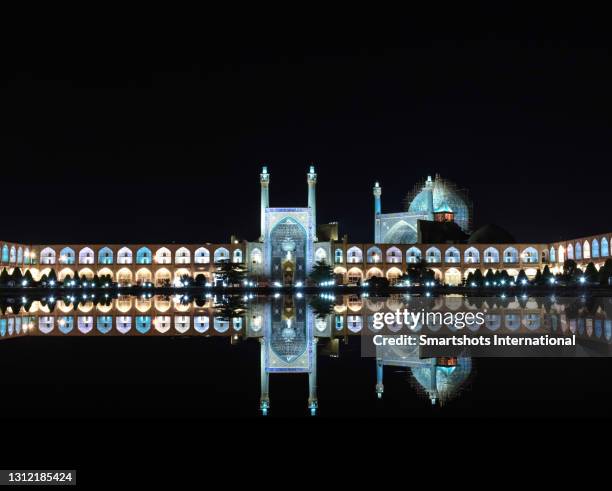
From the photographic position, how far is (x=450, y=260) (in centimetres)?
4600

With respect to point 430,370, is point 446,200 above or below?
above

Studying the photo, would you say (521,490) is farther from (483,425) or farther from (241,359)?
(241,359)

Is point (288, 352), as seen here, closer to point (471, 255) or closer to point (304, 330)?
point (304, 330)

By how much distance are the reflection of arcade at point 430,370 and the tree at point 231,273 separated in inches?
1247

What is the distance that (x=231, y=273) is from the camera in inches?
1551

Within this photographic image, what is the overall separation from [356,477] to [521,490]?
0.73 meters

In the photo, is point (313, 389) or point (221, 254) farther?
point (221, 254)

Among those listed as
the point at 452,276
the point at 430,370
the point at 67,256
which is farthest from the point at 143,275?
the point at 430,370

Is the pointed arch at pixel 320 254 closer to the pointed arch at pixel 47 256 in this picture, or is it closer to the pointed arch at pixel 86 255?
the pointed arch at pixel 86 255

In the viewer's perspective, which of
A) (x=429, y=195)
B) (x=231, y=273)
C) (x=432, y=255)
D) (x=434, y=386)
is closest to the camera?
(x=434, y=386)

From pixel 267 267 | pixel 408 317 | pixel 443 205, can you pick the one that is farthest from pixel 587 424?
pixel 443 205

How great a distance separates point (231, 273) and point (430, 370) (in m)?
33.5

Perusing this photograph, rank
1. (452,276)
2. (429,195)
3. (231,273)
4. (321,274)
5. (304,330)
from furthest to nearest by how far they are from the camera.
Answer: (429,195)
(452,276)
(321,274)
(231,273)
(304,330)

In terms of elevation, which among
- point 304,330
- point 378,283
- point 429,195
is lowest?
point 304,330
